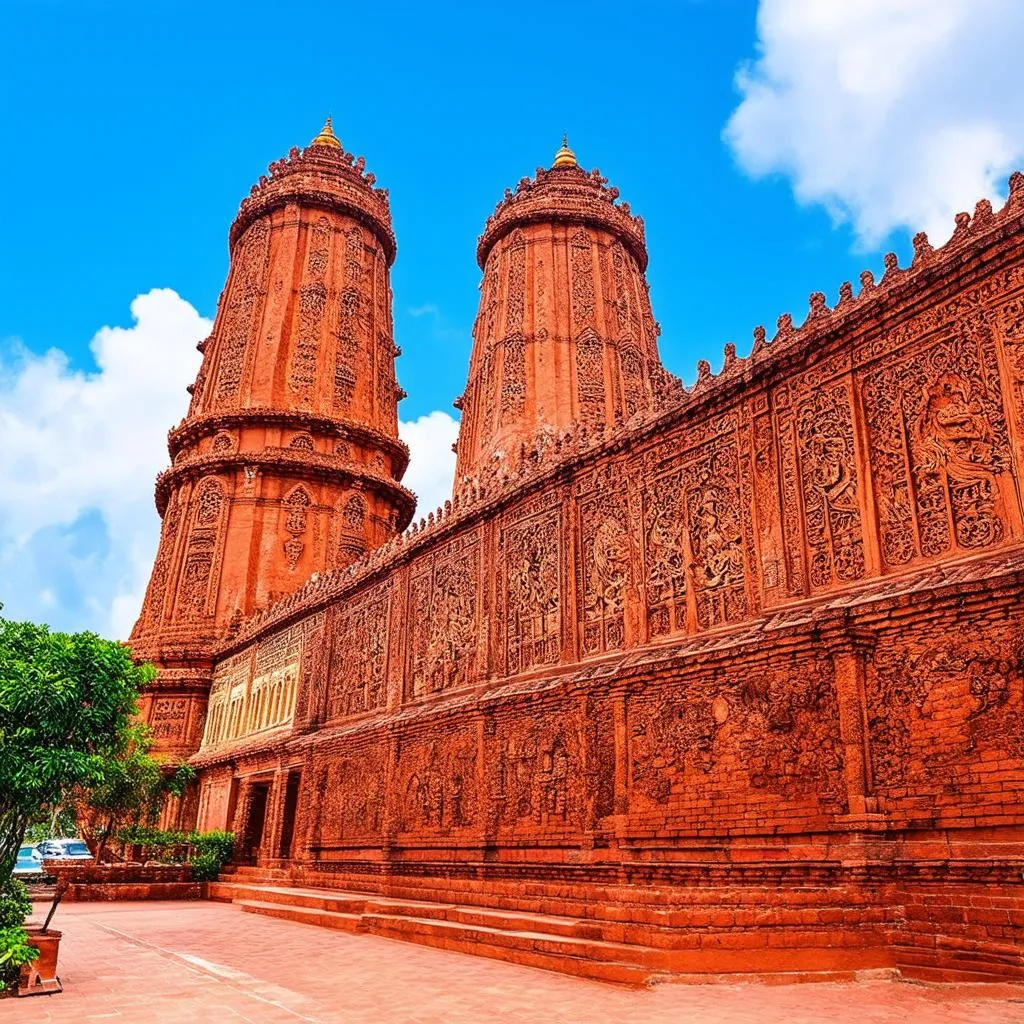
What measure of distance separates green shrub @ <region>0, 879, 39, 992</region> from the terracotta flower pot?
0.07 m

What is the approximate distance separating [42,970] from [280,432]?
2467 cm

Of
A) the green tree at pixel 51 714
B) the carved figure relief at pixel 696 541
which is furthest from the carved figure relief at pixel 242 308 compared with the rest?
the green tree at pixel 51 714

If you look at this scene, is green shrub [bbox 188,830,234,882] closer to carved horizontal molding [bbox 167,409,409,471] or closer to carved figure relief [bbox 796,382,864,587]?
carved horizontal molding [bbox 167,409,409,471]

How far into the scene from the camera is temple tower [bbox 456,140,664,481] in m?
24.0

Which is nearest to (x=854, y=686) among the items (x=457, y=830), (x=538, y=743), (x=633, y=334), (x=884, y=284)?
(x=884, y=284)

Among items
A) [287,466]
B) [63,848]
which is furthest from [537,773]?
[63,848]

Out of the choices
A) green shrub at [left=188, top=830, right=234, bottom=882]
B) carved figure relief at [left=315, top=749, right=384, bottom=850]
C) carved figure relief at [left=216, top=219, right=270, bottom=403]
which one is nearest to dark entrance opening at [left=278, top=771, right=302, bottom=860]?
carved figure relief at [left=315, top=749, right=384, bottom=850]

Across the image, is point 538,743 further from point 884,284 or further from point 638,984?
point 884,284

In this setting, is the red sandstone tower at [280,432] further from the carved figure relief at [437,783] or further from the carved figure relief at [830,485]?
the carved figure relief at [830,485]

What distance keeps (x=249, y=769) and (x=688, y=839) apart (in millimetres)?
14318

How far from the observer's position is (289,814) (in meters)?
18.7

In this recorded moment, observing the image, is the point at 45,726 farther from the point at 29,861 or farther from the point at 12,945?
the point at 29,861

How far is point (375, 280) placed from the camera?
35.8m

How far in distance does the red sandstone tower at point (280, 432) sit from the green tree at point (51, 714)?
20.0 metres
